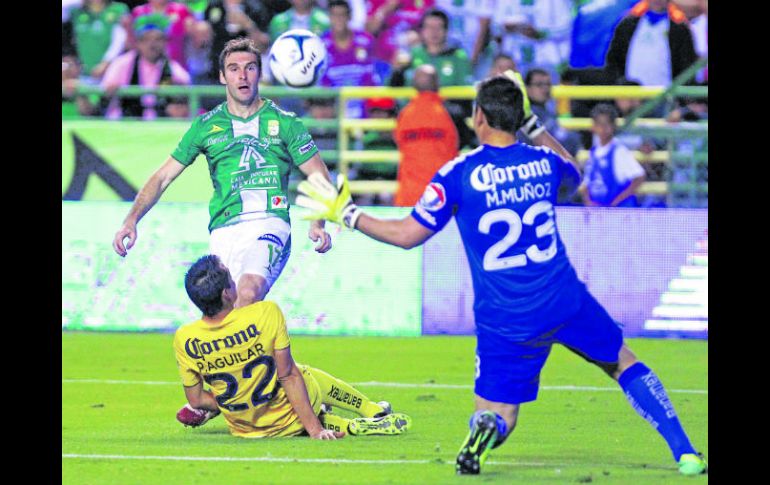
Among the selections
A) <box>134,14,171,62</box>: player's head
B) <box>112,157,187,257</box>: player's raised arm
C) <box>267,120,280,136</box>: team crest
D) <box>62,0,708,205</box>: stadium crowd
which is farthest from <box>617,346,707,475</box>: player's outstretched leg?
<box>134,14,171,62</box>: player's head

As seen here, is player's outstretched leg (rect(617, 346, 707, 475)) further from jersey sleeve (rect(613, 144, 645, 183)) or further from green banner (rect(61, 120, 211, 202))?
green banner (rect(61, 120, 211, 202))

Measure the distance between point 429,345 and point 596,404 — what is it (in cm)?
395

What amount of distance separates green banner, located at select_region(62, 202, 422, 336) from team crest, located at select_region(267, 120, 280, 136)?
16.7 feet

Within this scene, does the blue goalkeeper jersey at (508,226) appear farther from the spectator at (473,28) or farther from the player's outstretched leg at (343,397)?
the spectator at (473,28)

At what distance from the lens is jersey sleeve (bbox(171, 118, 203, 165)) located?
30.8 ft

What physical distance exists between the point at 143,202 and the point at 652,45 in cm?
843

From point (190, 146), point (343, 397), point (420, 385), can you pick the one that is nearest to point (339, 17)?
point (420, 385)

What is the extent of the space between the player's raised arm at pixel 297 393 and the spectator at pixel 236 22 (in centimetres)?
916

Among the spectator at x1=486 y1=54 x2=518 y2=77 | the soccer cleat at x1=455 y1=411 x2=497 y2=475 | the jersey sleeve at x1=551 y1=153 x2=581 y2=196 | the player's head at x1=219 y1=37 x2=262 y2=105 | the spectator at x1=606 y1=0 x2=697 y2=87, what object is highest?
the spectator at x1=606 y1=0 x2=697 y2=87

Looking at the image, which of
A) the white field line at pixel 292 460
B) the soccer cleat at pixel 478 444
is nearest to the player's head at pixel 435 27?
the white field line at pixel 292 460

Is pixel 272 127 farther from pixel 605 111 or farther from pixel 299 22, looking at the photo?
pixel 299 22

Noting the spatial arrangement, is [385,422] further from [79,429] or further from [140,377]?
[140,377]

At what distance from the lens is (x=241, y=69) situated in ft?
30.2

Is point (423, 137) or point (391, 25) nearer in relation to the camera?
point (423, 137)
